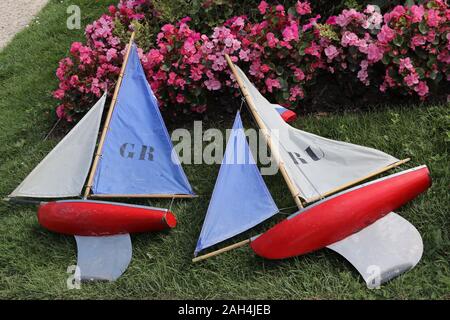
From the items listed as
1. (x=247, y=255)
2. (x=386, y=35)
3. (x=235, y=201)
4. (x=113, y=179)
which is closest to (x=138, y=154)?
(x=113, y=179)

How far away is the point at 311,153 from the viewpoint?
4328 mm

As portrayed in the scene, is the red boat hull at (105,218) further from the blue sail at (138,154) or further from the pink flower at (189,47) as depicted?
the pink flower at (189,47)

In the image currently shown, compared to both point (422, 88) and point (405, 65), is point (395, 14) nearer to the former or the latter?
point (405, 65)

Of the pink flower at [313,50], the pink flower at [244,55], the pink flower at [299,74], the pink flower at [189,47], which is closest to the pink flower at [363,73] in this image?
the pink flower at [313,50]

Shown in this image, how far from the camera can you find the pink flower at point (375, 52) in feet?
15.5

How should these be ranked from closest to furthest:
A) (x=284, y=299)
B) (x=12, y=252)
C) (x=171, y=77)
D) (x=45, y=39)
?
(x=284, y=299) < (x=12, y=252) < (x=171, y=77) < (x=45, y=39)

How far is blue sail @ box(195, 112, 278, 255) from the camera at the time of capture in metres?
3.96

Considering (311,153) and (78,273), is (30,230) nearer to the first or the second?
(78,273)

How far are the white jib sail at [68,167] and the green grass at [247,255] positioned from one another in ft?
1.09

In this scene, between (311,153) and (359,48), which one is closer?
(311,153)

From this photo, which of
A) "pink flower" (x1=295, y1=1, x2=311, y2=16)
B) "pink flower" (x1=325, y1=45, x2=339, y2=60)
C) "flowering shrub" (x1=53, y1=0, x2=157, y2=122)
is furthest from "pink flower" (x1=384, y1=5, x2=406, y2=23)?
"flowering shrub" (x1=53, y1=0, x2=157, y2=122)

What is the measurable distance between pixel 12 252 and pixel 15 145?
1.83 metres

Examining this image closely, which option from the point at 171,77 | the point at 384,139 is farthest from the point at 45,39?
the point at 384,139

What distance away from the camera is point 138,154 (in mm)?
4609
